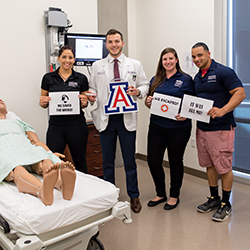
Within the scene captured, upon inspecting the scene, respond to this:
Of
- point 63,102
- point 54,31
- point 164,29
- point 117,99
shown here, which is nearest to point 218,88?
point 117,99

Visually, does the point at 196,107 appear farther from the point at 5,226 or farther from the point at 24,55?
the point at 24,55

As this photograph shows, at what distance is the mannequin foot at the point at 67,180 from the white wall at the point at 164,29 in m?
2.44

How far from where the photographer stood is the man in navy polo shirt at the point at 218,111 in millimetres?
2454

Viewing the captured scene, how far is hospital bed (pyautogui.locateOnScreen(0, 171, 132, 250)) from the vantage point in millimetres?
1501

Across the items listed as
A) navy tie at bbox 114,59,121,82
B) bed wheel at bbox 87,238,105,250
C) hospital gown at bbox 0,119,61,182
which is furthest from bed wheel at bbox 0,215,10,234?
navy tie at bbox 114,59,121,82

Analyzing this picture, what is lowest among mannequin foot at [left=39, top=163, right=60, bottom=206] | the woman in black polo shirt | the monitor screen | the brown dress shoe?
the brown dress shoe

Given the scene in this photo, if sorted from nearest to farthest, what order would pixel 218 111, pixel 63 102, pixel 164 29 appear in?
pixel 218 111 < pixel 63 102 < pixel 164 29

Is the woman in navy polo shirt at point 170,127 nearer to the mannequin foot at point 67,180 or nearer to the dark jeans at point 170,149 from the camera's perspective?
the dark jeans at point 170,149

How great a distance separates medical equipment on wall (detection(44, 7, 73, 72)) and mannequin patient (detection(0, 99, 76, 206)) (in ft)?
3.67

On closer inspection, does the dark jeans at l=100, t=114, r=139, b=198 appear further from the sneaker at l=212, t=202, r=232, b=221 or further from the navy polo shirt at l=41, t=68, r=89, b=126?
the sneaker at l=212, t=202, r=232, b=221

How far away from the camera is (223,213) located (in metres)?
2.64

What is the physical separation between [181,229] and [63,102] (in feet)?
5.04

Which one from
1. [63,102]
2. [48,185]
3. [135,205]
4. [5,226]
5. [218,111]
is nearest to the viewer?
[5,226]

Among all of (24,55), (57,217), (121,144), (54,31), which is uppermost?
(54,31)
